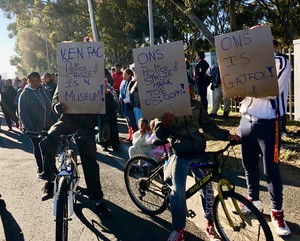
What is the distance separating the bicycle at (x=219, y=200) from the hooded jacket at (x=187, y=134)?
0.41 ft

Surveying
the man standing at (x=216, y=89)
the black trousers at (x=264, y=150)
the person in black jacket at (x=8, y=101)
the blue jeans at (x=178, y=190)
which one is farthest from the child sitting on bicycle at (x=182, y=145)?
the person in black jacket at (x=8, y=101)

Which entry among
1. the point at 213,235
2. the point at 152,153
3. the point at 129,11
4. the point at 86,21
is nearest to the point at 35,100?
the point at 152,153

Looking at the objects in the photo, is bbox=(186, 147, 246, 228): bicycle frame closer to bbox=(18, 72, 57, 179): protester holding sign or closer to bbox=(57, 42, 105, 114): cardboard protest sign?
bbox=(57, 42, 105, 114): cardboard protest sign

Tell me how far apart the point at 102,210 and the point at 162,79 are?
2.05 m

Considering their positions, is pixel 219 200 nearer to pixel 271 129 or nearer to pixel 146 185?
pixel 271 129

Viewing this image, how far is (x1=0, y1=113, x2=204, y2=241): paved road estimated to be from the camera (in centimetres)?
398

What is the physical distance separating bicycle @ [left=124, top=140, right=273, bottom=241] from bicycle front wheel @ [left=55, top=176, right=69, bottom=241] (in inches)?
42.6

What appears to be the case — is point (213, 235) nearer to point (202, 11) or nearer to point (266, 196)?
point (266, 196)

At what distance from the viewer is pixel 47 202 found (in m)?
5.03

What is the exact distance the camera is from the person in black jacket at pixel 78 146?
4.05 m

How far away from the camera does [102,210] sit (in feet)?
14.8

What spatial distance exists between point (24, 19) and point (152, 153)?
41461mm

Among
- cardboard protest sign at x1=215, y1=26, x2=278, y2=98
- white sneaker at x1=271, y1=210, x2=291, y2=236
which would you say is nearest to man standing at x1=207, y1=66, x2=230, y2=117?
white sneaker at x1=271, y1=210, x2=291, y2=236

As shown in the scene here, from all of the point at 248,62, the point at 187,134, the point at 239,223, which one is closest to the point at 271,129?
the point at 248,62
